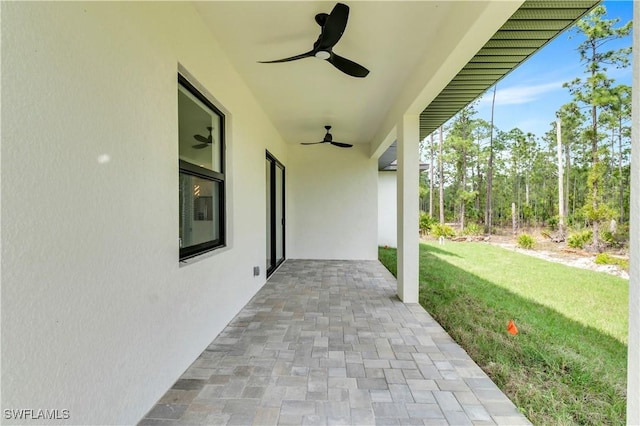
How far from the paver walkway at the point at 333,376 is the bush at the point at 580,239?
935cm

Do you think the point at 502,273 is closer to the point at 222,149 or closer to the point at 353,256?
the point at 353,256

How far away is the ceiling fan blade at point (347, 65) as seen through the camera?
249 cm

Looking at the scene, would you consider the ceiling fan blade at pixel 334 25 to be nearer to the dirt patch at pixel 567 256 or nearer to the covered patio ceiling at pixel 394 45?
the covered patio ceiling at pixel 394 45

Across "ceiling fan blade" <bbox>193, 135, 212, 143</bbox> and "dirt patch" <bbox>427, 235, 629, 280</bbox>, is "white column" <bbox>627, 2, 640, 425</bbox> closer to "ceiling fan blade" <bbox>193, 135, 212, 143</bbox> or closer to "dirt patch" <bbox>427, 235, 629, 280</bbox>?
"ceiling fan blade" <bbox>193, 135, 212, 143</bbox>

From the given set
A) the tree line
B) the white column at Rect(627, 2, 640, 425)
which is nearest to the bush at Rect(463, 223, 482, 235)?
the tree line

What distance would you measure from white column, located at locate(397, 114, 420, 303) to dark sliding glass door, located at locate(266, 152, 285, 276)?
252cm

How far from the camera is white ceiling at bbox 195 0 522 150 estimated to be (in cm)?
221

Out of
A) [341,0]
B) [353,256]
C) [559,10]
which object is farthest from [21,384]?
[353,256]

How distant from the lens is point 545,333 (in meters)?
3.05

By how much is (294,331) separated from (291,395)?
1033mm

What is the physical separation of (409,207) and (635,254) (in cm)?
305

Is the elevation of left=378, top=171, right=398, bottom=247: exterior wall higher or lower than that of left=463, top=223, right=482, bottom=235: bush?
higher

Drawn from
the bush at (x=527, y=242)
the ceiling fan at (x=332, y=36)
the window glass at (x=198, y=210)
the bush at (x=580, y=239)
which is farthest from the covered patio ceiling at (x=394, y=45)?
the bush at (x=527, y=242)

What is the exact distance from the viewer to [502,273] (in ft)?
20.5
